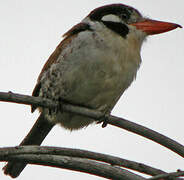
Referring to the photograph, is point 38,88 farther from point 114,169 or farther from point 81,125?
point 114,169

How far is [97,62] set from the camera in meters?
3.12

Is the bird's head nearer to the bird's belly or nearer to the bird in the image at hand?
the bird

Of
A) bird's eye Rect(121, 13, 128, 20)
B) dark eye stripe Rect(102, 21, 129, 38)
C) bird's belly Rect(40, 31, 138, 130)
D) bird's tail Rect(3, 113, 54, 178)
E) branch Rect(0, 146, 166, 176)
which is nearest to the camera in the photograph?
branch Rect(0, 146, 166, 176)

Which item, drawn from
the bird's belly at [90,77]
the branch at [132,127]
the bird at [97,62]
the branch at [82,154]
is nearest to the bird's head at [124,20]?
the bird at [97,62]

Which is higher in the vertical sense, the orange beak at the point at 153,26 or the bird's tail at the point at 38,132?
the orange beak at the point at 153,26

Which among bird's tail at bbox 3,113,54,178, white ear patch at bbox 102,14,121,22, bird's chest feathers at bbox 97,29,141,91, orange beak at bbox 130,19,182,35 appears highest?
orange beak at bbox 130,19,182,35

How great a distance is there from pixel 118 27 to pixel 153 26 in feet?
0.95

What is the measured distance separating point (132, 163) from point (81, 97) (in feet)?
5.11

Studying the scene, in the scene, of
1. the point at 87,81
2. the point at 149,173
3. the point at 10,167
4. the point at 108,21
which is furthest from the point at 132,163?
the point at 108,21

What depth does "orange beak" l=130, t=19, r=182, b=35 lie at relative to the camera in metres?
3.18

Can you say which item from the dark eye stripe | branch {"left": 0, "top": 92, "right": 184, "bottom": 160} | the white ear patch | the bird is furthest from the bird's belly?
branch {"left": 0, "top": 92, "right": 184, "bottom": 160}

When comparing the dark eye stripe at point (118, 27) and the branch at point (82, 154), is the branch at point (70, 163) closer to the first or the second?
the branch at point (82, 154)

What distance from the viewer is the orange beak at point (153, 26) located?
10.4 feet

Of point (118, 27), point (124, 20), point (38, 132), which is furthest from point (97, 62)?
point (38, 132)
